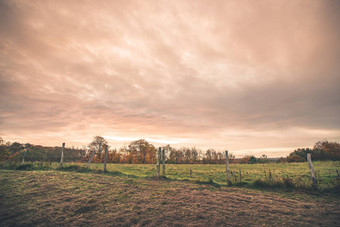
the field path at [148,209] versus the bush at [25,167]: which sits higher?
the bush at [25,167]

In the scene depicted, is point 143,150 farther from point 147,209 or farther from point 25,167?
point 147,209

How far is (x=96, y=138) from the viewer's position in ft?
161

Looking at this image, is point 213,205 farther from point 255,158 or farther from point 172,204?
point 255,158

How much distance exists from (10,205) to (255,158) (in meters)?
58.3

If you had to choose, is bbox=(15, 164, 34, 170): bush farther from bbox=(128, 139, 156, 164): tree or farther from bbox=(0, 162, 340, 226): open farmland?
bbox=(128, 139, 156, 164): tree

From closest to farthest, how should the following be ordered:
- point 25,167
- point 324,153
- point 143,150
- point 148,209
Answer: point 148,209 → point 25,167 → point 324,153 → point 143,150

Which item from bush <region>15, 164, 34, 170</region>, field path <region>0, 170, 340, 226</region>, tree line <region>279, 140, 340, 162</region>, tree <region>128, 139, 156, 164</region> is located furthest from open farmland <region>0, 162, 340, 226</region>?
tree line <region>279, 140, 340, 162</region>

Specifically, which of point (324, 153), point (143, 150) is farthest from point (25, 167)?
point (324, 153)

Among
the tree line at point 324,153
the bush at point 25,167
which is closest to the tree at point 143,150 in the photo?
the bush at point 25,167

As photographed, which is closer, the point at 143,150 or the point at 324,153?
the point at 324,153

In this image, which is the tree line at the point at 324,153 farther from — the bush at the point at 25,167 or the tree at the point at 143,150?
the bush at the point at 25,167

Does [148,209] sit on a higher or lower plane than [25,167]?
lower

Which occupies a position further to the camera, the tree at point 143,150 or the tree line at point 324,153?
the tree at point 143,150

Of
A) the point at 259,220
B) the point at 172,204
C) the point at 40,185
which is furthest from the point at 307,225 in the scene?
the point at 40,185
